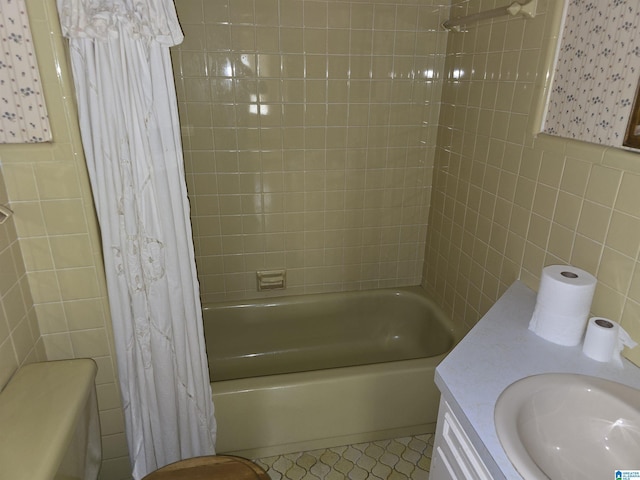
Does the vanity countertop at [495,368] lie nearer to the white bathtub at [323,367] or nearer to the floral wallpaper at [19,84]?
the white bathtub at [323,367]

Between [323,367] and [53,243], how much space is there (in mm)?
1533

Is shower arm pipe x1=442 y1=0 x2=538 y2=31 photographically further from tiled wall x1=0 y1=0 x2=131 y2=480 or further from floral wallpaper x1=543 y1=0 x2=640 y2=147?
tiled wall x1=0 y1=0 x2=131 y2=480

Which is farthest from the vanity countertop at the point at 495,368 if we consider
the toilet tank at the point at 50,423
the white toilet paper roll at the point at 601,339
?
the toilet tank at the point at 50,423

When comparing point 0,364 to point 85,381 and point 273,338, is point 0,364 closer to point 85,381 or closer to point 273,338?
point 85,381

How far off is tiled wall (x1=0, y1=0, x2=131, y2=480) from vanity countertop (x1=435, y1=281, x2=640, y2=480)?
3.57ft

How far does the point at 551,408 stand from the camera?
1.03 m

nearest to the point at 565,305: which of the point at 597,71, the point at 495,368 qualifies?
the point at 495,368

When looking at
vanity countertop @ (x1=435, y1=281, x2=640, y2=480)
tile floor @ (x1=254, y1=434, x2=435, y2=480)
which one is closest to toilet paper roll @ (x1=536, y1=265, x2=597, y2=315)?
vanity countertop @ (x1=435, y1=281, x2=640, y2=480)

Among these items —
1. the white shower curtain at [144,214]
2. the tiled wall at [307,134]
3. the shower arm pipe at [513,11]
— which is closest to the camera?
the white shower curtain at [144,214]

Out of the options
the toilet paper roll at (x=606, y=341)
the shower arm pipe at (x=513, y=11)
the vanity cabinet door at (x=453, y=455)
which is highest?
the shower arm pipe at (x=513, y=11)

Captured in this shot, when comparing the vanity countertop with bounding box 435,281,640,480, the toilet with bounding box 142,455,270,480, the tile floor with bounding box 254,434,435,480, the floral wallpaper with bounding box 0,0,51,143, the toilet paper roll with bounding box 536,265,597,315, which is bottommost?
the tile floor with bounding box 254,434,435,480

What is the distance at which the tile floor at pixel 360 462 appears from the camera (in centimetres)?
183

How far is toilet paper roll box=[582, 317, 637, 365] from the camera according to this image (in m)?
1.13

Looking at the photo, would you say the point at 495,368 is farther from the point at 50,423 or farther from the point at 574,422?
the point at 50,423
